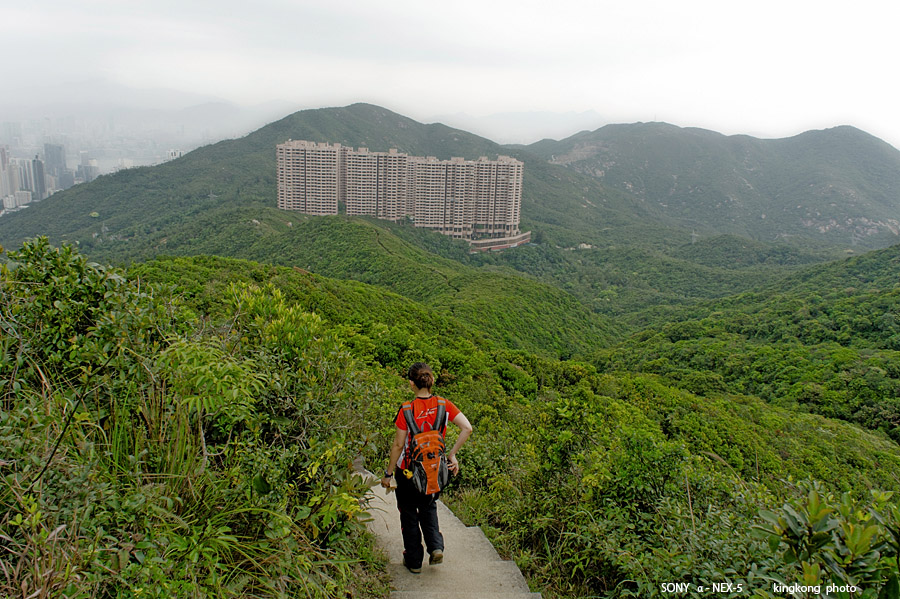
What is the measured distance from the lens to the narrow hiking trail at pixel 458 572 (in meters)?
3.28

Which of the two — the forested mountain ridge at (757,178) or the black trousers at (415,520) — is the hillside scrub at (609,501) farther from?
the forested mountain ridge at (757,178)

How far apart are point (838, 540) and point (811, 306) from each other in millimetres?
32205

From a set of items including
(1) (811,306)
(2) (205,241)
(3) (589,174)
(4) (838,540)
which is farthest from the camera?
(3) (589,174)

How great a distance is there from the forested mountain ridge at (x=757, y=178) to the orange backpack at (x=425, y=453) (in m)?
108

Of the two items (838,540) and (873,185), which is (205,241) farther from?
A: (873,185)

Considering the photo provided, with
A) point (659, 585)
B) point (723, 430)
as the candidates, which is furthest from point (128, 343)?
point (723, 430)

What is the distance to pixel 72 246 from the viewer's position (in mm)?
3443

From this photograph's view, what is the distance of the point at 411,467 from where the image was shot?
3414 millimetres

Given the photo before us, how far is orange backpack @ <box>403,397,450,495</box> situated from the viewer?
3.38 meters

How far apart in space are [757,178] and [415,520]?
6119 inches

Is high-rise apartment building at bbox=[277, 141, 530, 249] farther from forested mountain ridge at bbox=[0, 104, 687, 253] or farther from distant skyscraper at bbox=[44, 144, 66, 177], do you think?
distant skyscraper at bbox=[44, 144, 66, 177]

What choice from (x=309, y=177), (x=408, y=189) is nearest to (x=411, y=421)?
(x=309, y=177)

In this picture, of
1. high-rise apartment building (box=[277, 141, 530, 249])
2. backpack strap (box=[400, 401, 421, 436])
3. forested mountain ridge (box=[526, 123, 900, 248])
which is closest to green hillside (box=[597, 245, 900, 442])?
backpack strap (box=[400, 401, 421, 436])

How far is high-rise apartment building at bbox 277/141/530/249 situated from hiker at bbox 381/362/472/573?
59902 mm
